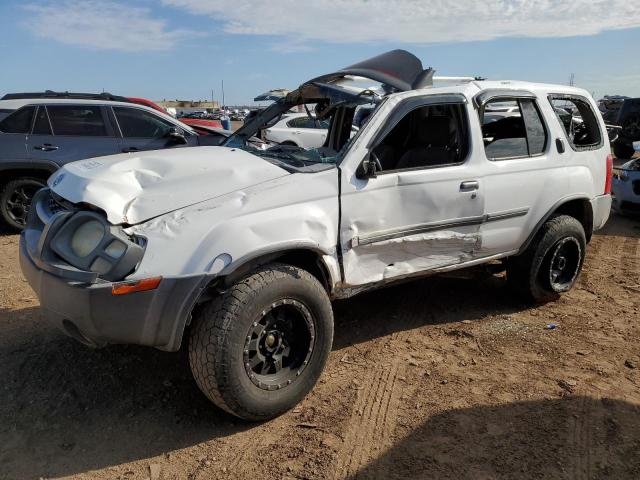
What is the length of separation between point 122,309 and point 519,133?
11.2ft

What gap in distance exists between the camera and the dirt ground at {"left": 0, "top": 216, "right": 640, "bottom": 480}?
9.04 ft

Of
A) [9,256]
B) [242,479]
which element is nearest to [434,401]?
[242,479]

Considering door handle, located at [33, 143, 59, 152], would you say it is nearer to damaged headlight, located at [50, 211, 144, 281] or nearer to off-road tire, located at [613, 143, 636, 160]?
damaged headlight, located at [50, 211, 144, 281]

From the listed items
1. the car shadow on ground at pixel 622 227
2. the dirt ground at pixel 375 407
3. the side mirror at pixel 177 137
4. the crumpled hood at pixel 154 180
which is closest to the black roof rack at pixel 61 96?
the side mirror at pixel 177 137

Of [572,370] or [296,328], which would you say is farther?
[572,370]

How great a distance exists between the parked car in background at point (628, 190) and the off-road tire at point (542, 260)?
445 cm

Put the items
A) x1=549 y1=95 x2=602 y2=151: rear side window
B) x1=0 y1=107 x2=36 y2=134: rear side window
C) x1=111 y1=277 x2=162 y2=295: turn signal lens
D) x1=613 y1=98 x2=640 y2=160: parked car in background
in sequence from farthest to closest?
Answer: x1=613 y1=98 x2=640 y2=160: parked car in background < x1=0 y1=107 x2=36 y2=134: rear side window < x1=549 y1=95 x2=602 y2=151: rear side window < x1=111 y1=277 x2=162 y2=295: turn signal lens

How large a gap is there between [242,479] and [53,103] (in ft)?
20.8

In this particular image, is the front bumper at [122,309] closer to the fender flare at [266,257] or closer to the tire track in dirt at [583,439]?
the fender flare at [266,257]

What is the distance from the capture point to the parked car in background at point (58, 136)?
695cm

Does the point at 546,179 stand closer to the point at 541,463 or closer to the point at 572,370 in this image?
the point at 572,370

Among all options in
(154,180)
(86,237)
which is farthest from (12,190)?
(86,237)

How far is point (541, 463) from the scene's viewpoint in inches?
109

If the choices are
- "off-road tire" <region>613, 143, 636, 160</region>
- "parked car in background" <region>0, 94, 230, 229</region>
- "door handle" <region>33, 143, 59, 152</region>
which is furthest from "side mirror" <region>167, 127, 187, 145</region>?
"off-road tire" <region>613, 143, 636, 160</region>
